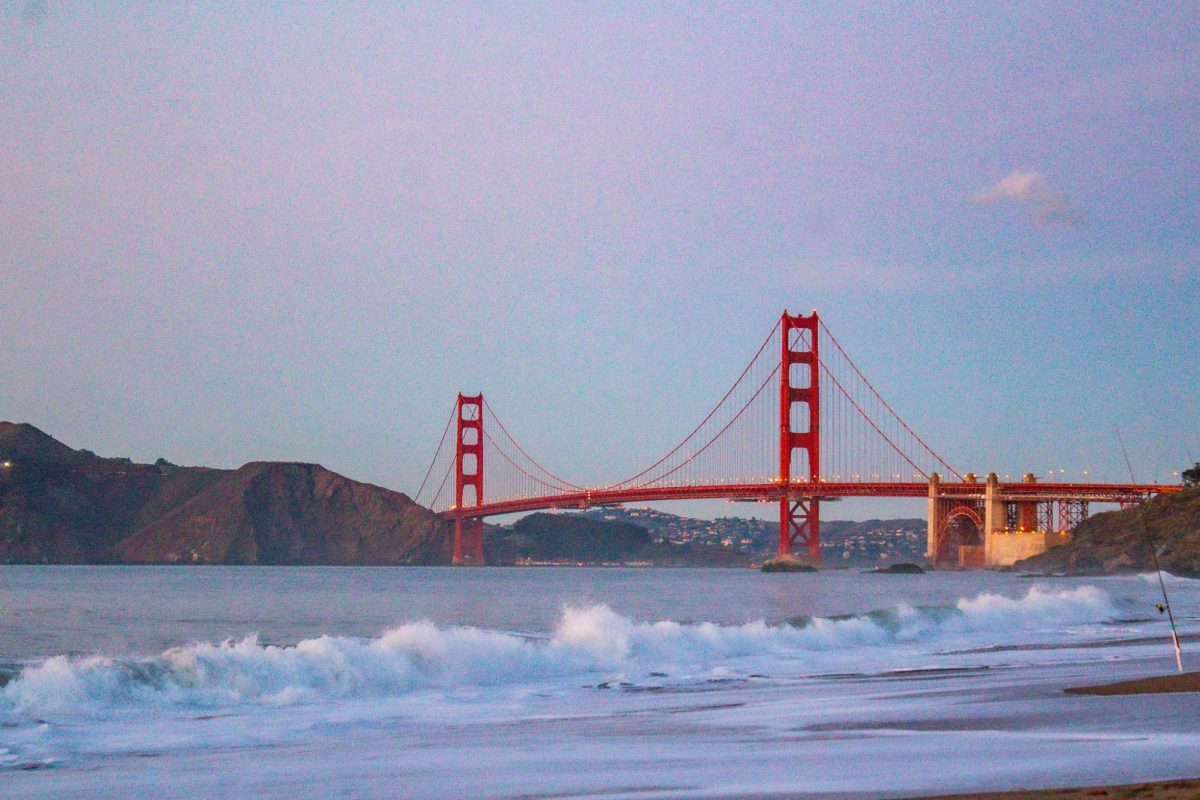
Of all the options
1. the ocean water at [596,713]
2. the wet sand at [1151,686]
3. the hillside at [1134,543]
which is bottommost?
the ocean water at [596,713]

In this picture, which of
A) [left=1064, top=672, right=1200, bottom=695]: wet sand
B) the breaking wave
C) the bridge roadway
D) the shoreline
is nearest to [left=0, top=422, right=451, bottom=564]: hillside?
the bridge roadway

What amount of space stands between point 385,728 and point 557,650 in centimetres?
662

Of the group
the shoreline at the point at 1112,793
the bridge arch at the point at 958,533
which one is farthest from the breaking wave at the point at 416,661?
the bridge arch at the point at 958,533

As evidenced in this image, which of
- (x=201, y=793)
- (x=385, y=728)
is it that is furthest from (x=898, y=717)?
(x=201, y=793)

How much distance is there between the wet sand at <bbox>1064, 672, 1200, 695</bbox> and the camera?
1315 cm

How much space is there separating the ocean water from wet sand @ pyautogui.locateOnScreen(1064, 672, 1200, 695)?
0.51 meters

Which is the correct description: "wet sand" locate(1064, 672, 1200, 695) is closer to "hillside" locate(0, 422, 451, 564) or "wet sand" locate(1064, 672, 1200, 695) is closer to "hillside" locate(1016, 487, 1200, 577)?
"hillside" locate(1016, 487, 1200, 577)

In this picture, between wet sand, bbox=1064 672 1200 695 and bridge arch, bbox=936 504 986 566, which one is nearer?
wet sand, bbox=1064 672 1200 695

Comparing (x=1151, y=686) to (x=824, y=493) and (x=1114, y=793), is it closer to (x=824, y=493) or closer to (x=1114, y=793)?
(x=1114, y=793)

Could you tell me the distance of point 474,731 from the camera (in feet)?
37.6

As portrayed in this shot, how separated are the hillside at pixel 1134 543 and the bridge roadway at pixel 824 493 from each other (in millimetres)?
1316

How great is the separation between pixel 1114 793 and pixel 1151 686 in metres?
6.62

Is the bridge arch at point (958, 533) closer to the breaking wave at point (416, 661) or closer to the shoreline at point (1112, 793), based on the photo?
the breaking wave at point (416, 661)

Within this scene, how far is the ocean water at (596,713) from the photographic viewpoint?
345 inches
